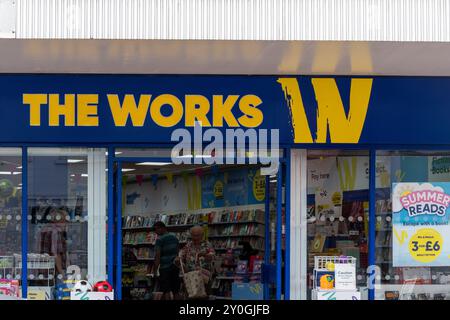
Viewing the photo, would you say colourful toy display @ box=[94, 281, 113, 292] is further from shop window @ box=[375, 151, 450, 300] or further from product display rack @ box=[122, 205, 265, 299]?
product display rack @ box=[122, 205, 265, 299]

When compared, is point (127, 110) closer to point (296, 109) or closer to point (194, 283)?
point (296, 109)

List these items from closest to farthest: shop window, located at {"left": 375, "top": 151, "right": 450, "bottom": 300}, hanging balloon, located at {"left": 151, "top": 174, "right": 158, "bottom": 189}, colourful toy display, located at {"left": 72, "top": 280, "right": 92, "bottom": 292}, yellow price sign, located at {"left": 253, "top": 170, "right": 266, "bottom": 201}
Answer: colourful toy display, located at {"left": 72, "top": 280, "right": 92, "bottom": 292}, shop window, located at {"left": 375, "top": 151, "right": 450, "bottom": 300}, yellow price sign, located at {"left": 253, "top": 170, "right": 266, "bottom": 201}, hanging balloon, located at {"left": 151, "top": 174, "right": 158, "bottom": 189}

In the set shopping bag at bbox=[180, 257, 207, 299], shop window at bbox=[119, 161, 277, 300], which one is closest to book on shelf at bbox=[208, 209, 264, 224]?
shop window at bbox=[119, 161, 277, 300]

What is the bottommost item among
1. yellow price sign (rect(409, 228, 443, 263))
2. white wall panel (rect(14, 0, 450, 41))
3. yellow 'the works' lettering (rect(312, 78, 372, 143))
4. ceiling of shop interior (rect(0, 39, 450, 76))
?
yellow price sign (rect(409, 228, 443, 263))

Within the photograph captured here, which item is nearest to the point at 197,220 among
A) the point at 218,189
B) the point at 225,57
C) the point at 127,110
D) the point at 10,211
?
the point at 218,189

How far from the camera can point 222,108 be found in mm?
9742

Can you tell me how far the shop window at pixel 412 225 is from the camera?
1002cm

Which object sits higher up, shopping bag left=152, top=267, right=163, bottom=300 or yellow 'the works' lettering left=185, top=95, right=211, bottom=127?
yellow 'the works' lettering left=185, top=95, right=211, bottom=127

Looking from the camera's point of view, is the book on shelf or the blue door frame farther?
the book on shelf

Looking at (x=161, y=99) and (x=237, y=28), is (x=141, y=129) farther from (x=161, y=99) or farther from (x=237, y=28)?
(x=237, y=28)

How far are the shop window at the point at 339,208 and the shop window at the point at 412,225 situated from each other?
196mm

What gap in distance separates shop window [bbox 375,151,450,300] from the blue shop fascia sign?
35cm

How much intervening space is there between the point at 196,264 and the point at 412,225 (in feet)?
12.2

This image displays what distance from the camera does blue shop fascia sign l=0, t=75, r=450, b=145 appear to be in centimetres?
963
